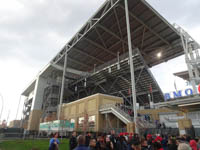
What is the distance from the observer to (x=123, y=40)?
94.4ft

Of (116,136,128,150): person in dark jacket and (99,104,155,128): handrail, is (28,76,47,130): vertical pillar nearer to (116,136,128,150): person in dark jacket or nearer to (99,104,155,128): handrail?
(99,104,155,128): handrail

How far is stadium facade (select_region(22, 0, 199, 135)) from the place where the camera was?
22.6 m

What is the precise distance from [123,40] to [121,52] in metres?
4.71

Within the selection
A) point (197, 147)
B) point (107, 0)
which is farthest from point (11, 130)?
point (197, 147)

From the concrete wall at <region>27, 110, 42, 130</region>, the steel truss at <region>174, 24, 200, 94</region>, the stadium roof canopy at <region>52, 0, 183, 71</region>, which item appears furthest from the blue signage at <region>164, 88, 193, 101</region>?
the concrete wall at <region>27, 110, 42, 130</region>

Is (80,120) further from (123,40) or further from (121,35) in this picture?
(121,35)

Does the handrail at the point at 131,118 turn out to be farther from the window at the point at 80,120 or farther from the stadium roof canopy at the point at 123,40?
the stadium roof canopy at the point at 123,40

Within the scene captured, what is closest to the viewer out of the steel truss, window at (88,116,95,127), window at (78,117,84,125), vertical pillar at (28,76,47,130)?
the steel truss

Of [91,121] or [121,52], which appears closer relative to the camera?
[91,121]

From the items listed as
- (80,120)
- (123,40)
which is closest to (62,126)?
(80,120)

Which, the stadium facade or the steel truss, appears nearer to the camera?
the steel truss

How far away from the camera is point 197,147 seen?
19.1 feet

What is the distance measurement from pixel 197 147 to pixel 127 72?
2069 centimetres

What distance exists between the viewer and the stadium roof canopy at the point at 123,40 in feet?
76.5
